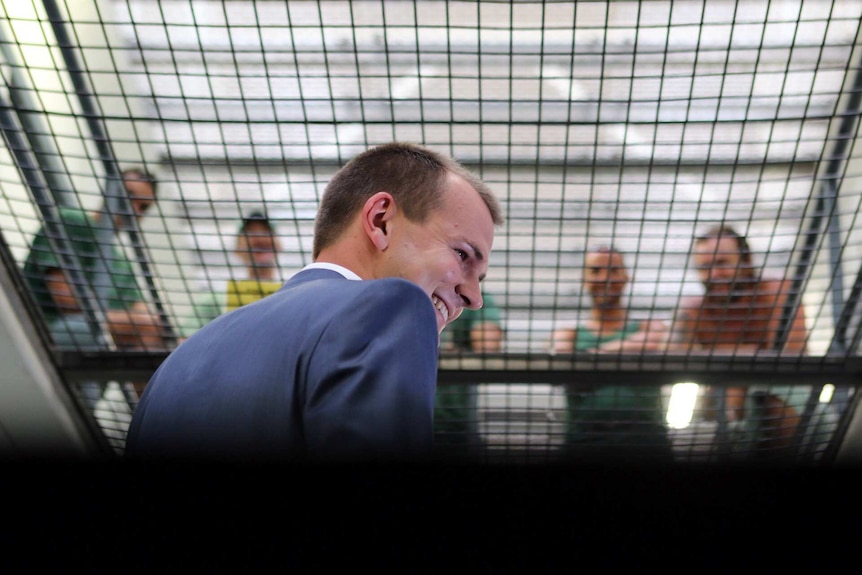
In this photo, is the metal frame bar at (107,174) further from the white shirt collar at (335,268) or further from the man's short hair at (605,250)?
the man's short hair at (605,250)

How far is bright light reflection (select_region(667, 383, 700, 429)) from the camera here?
79.3 inches

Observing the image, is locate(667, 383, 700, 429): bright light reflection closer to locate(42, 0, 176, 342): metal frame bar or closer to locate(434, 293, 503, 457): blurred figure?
locate(434, 293, 503, 457): blurred figure

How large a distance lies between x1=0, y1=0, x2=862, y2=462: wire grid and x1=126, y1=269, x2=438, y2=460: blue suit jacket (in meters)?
0.71

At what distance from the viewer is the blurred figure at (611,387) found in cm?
189

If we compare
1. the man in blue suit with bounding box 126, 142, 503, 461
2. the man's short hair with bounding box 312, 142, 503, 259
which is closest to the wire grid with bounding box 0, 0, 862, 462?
the man's short hair with bounding box 312, 142, 503, 259

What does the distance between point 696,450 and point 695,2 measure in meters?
1.21

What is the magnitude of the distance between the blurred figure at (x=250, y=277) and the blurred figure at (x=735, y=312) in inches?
39.0

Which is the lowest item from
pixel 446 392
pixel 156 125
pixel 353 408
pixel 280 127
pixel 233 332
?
pixel 353 408

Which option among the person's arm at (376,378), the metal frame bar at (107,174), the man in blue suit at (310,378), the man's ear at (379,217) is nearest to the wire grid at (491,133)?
the metal frame bar at (107,174)

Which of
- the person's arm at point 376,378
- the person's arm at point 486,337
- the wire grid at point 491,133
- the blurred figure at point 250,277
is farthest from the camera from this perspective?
the person's arm at point 486,337

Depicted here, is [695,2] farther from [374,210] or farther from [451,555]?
[451,555]

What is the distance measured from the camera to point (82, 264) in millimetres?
1854

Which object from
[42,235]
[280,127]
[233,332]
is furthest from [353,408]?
[42,235]

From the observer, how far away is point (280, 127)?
1.65m
